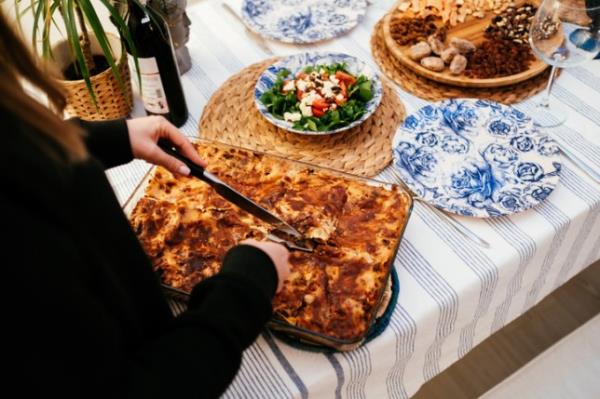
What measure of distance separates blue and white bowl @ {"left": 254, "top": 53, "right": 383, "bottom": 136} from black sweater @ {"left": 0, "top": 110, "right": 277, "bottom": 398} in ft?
1.81

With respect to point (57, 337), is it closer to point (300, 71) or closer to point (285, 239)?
point (285, 239)

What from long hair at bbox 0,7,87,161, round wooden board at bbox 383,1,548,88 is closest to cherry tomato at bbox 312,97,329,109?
round wooden board at bbox 383,1,548,88

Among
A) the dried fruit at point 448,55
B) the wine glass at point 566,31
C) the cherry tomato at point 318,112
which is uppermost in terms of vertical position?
the wine glass at point 566,31

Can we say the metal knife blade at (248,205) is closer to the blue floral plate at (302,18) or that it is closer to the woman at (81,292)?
the woman at (81,292)

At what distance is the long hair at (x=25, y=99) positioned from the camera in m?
0.52

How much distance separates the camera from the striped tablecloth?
86 centimetres

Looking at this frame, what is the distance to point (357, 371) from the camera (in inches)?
34.5

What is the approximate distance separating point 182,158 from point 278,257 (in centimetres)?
29

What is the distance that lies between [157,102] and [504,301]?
0.88 meters

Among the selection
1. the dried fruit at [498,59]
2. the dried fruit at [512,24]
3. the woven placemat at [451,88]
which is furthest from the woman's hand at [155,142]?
the dried fruit at [512,24]

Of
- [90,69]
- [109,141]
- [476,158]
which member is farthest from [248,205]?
[90,69]

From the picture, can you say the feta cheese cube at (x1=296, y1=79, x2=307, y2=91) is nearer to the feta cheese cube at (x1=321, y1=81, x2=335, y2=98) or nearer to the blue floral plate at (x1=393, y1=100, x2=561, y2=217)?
the feta cheese cube at (x1=321, y1=81, x2=335, y2=98)

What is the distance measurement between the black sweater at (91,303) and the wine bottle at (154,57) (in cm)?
59

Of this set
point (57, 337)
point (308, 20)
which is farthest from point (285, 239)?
point (308, 20)
